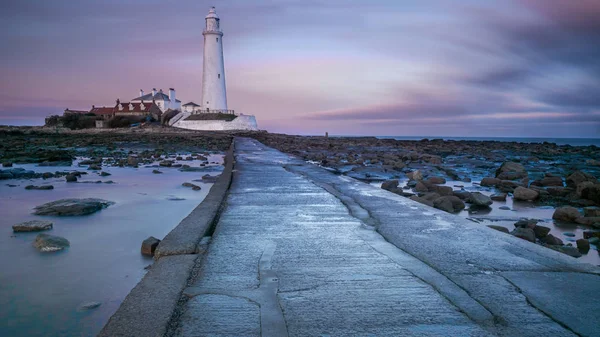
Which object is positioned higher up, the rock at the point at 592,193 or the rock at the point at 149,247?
the rock at the point at 592,193

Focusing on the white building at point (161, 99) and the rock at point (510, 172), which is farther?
the white building at point (161, 99)

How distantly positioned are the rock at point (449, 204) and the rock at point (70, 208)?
17.6ft

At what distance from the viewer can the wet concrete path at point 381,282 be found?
196cm

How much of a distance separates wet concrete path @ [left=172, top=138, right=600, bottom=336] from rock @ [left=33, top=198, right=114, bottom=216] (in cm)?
295

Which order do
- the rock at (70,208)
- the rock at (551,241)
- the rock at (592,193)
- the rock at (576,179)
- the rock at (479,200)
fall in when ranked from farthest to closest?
1. the rock at (576,179)
2. the rock at (592,193)
3. the rock at (479,200)
4. the rock at (70,208)
5. the rock at (551,241)

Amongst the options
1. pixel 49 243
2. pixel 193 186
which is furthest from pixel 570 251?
pixel 193 186

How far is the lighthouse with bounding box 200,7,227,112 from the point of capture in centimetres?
5119

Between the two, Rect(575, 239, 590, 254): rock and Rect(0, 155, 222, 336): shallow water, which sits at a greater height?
Rect(575, 239, 590, 254): rock

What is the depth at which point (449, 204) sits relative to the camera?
6.47 metres

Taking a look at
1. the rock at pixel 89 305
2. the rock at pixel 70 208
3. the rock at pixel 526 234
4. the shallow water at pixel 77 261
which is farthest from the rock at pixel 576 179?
the rock at pixel 89 305

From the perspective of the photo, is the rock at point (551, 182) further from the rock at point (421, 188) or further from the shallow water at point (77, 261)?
the shallow water at point (77, 261)

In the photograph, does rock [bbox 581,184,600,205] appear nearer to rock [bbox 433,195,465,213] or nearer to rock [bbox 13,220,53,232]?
rock [bbox 433,195,465,213]

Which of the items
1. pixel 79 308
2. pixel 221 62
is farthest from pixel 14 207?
pixel 221 62

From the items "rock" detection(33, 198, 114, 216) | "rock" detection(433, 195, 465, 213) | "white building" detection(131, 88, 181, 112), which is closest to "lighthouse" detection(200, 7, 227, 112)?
"white building" detection(131, 88, 181, 112)
